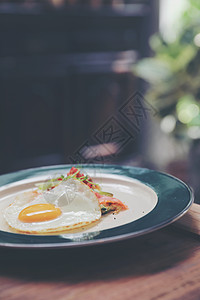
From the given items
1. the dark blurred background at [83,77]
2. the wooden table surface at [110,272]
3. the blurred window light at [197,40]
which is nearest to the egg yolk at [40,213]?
the wooden table surface at [110,272]

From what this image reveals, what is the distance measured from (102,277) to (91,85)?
2987 millimetres

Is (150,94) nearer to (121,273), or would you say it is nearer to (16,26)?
(16,26)

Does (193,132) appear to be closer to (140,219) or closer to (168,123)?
(168,123)

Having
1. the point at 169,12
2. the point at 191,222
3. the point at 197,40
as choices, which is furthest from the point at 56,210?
the point at 169,12

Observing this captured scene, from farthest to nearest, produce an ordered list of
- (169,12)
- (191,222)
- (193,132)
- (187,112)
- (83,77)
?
(169,12), (83,77), (187,112), (193,132), (191,222)

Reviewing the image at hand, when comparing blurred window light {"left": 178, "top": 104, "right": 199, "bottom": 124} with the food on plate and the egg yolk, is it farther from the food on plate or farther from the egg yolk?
the egg yolk

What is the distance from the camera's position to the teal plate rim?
80 cm

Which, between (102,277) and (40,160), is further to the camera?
(40,160)

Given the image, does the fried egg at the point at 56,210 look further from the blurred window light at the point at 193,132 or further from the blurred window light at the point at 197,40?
the blurred window light at the point at 197,40

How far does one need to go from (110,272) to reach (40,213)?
28 cm

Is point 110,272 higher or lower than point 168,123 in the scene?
higher

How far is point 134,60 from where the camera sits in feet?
12.8

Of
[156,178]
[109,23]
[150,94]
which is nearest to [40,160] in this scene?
[150,94]

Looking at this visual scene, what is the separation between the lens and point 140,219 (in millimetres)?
912
